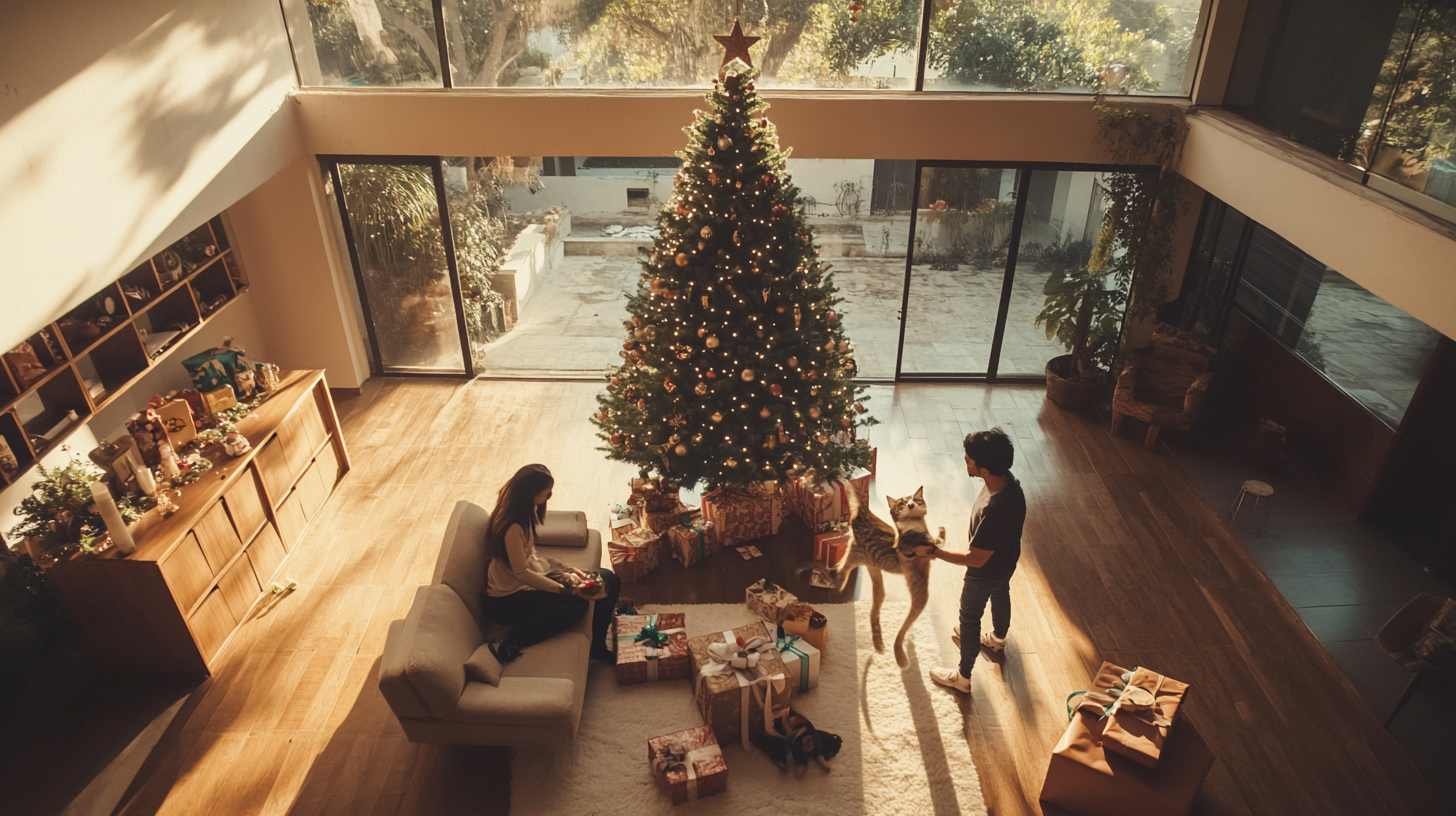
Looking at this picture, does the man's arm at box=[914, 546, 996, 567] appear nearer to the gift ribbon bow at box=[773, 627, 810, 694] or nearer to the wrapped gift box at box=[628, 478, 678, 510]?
the gift ribbon bow at box=[773, 627, 810, 694]

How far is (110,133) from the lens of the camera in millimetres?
4180

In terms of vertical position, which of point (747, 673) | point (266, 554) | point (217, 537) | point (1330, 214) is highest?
point (1330, 214)

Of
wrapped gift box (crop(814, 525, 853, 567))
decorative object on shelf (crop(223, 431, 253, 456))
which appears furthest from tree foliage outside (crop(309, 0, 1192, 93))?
wrapped gift box (crop(814, 525, 853, 567))

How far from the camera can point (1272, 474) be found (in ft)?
21.2

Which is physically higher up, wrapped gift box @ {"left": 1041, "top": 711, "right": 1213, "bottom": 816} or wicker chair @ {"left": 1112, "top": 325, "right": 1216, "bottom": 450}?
wicker chair @ {"left": 1112, "top": 325, "right": 1216, "bottom": 450}

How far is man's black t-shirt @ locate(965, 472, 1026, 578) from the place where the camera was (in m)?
4.00

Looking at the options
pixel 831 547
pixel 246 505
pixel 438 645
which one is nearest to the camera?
pixel 438 645

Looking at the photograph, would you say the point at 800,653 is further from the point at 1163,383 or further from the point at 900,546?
the point at 1163,383

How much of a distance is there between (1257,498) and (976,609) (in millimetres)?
3192

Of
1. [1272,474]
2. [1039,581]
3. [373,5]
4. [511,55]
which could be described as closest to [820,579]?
[1039,581]

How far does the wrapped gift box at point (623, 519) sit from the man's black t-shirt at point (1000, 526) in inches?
90.2

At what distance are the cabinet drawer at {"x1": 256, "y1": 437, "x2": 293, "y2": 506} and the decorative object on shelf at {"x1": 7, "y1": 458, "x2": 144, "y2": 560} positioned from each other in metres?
0.93

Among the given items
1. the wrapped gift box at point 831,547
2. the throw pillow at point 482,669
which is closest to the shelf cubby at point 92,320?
the throw pillow at point 482,669

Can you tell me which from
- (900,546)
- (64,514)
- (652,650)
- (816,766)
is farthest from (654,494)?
(64,514)
